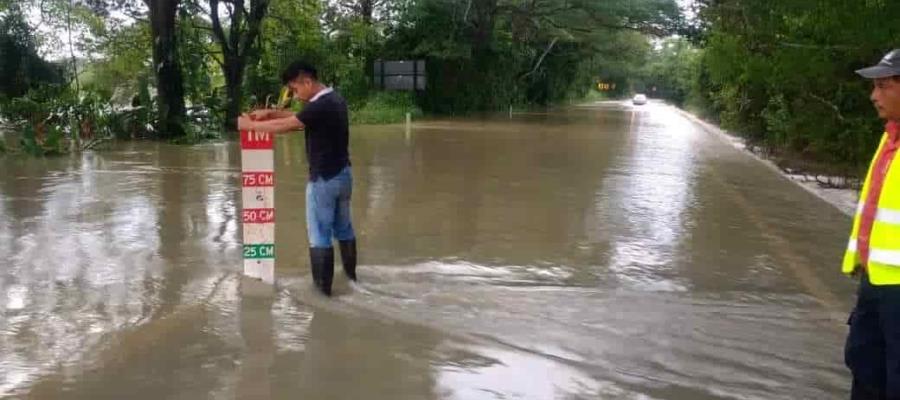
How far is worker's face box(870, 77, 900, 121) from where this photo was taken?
3.15 meters

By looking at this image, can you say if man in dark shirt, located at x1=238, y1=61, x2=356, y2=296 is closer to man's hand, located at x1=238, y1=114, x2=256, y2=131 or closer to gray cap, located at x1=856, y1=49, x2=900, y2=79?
man's hand, located at x1=238, y1=114, x2=256, y2=131

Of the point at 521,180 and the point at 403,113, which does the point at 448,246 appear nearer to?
the point at 521,180

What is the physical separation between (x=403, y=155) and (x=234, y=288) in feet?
35.6

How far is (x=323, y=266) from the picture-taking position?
19.6 feet

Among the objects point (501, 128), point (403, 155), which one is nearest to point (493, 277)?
point (403, 155)

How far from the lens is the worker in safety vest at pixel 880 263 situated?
9.90ft

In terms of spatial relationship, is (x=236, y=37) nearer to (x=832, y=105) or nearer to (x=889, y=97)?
(x=832, y=105)

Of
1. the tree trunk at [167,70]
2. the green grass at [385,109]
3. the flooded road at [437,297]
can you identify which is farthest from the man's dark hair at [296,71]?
the green grass at [385,109]

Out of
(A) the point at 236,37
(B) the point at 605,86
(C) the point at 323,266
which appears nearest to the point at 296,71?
(C) the point at 323,266

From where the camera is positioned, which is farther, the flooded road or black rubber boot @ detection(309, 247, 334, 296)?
black rubber boot @ detection(309, 247, 334, 296)

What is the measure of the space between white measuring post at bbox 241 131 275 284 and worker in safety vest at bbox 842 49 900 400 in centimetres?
405

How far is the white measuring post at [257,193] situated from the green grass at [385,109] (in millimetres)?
23213

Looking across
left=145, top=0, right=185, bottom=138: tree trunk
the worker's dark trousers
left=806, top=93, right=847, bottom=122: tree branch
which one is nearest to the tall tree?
left=145, top=0, right=185, bottom=138: tree trunk

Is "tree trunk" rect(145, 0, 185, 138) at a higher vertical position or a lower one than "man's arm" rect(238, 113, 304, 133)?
higher
